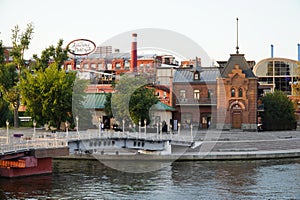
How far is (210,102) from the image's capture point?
87125 millimetres

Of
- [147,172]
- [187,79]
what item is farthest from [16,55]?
→ [147,172]

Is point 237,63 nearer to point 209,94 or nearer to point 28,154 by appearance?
point 209,94

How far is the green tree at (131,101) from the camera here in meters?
70.9

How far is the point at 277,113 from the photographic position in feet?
288

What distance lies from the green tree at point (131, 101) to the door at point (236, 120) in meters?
16.0

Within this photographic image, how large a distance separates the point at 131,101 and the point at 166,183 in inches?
1074

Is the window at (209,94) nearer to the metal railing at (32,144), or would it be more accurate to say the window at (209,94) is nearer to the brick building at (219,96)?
the brick building at (219,96)

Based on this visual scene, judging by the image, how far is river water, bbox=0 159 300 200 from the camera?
39.7 m

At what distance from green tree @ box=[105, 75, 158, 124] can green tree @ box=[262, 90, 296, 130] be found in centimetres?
2233

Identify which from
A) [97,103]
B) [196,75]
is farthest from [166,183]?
[196,75]

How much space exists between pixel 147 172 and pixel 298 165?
15108 mm

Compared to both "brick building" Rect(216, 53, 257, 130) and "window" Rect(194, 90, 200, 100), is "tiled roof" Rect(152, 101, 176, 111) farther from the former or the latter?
"brick building" Rect(216, 53, 257, 130)


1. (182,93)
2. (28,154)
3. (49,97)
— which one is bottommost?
(28,154)

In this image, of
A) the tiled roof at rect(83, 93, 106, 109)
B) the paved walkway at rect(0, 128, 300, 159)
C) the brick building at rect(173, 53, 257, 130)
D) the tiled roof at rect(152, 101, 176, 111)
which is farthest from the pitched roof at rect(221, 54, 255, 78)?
the tiled roof at rect(83, 93, 106, 109)
